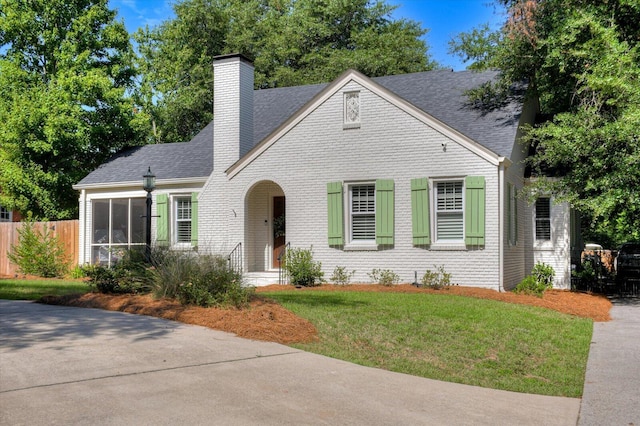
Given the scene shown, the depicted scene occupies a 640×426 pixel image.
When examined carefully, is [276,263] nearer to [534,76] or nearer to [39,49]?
[534,76]

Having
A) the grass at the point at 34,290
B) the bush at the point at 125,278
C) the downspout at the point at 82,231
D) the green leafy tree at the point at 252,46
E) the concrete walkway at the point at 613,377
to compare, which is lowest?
the concrete walkway at the point at 613,377

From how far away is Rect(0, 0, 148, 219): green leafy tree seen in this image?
23.7 m

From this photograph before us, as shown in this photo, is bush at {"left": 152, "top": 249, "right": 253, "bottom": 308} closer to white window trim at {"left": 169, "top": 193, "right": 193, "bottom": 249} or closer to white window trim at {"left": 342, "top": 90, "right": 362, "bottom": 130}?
white window trim at {"left": 342, "top": 90, "right": 362, "bottom": 130}

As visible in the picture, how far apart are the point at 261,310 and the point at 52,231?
1453cm

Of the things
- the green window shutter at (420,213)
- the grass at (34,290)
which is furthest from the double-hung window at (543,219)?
the grass at (34,290)

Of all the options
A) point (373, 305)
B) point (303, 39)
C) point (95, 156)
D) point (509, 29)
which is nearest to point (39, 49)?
point (95, 156)

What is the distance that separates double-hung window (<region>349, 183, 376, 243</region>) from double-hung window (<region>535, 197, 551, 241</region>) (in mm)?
5024

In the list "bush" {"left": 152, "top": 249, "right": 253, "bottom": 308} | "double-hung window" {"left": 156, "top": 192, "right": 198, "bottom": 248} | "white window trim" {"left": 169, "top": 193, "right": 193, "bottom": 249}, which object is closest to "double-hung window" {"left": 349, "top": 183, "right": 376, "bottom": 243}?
"double-hung window" {"left": 156, "top": 192, "right": 198, "bottom": 248}

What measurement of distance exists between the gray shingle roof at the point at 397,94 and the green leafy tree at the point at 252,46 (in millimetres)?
8984

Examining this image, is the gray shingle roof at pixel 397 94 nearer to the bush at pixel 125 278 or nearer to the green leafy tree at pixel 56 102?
the green leafy tree at pixel 56 102

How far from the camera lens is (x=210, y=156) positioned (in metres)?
20.5

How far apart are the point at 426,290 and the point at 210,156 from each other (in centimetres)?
942

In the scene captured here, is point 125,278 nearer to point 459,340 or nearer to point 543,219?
point 459,340

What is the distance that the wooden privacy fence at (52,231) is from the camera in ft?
70.2
